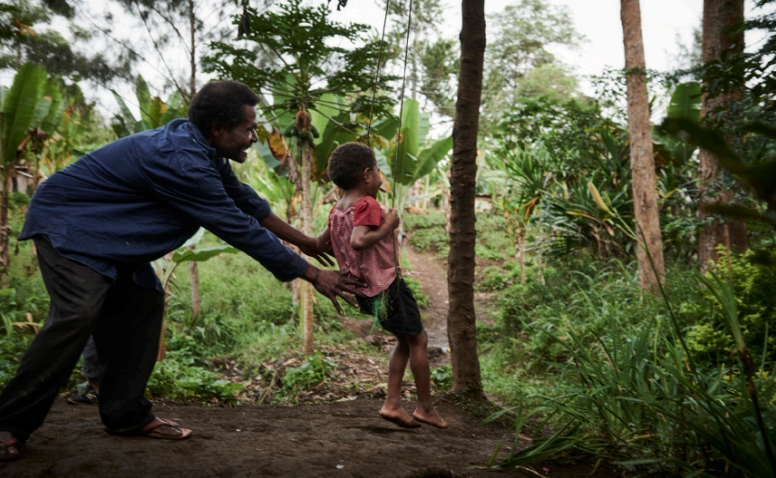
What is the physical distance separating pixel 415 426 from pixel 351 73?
14.2 feet

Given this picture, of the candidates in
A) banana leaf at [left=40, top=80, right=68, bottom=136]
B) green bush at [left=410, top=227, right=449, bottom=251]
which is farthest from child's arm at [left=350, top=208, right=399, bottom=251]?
green bush at [left=410, top=227, right=449, bottom=251]

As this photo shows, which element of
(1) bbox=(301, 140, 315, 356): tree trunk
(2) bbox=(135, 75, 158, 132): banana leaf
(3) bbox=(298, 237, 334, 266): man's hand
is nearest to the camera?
(3) bbox=(298, 237, 334, 266): man's hand

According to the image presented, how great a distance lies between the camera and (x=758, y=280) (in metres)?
4.05

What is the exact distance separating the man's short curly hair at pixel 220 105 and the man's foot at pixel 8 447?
1.55 metres

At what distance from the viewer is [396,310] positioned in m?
3.15

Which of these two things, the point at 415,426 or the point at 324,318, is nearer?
the point at 415,426

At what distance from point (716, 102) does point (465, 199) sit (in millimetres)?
4029

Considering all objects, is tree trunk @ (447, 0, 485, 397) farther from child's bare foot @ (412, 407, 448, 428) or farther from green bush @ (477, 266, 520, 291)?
green bush @ (477, 266, 520, 291)

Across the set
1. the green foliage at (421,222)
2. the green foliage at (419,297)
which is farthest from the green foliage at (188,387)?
the green foliage at (421,222)

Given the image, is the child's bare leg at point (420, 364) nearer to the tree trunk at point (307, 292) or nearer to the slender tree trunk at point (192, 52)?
the tree trunk at point (307, 292)

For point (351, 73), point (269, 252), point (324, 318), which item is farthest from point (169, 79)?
point (269, 252)

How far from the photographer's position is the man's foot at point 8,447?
7.51ft

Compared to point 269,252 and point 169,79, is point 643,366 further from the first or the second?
point 169,79

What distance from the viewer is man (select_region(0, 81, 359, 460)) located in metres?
2.36
